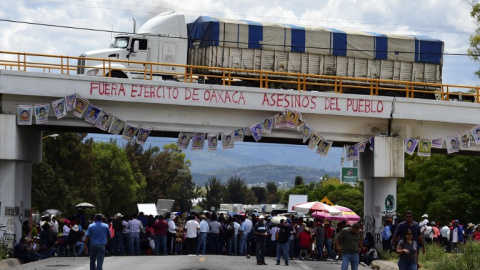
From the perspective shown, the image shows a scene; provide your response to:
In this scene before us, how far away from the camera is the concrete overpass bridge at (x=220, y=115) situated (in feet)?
108

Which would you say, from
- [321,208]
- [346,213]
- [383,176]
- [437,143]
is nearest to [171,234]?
[383,176]

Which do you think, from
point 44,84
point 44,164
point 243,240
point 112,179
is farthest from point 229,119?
point 112,179

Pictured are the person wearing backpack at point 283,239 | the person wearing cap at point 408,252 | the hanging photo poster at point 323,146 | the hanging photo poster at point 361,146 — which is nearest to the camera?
the person wearing cap at point 408,252

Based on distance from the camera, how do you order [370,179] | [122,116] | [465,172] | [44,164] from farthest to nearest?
[44,164]
[465,172]
[370,179]
[122,116]

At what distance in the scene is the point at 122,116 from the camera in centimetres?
3475

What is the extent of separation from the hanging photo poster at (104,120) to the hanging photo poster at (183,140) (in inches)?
111

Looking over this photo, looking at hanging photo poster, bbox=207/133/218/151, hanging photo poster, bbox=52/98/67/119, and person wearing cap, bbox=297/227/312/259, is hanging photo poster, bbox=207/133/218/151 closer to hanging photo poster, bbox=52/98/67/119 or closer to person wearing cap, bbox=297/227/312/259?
person wearing cap, bbox=297/227/312/259

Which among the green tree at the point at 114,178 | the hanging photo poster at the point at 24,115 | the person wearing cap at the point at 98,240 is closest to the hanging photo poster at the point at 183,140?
the hanging photo poster at the point at 24,115

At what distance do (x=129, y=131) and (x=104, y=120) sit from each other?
107 centimetres

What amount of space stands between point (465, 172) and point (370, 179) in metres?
13.7

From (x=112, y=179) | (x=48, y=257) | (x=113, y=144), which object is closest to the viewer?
(x=48, y=257)

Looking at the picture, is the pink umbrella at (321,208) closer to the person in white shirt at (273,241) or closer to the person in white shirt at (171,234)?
the person in white shirt at (273,241)

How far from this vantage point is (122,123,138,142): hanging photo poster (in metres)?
34.6

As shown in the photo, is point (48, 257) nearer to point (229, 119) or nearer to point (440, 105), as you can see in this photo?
point (229, 119)
